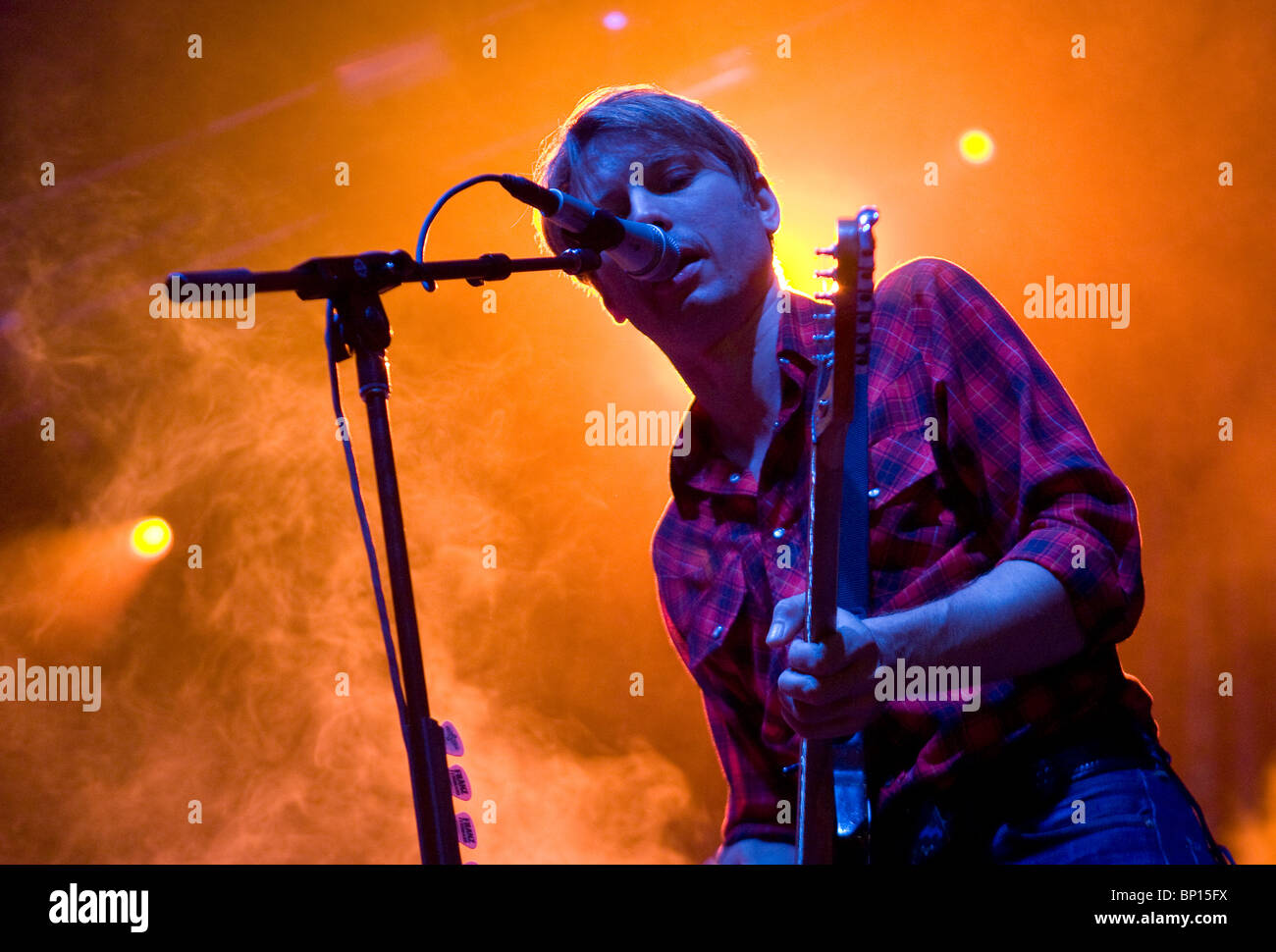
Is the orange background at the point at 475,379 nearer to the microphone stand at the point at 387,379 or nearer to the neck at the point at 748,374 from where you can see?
the neck at the point at 748,374

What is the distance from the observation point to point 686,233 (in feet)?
6.70

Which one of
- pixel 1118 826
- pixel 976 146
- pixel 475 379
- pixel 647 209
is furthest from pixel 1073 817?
pixel 976 146

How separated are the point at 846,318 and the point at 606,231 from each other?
1.37 ft

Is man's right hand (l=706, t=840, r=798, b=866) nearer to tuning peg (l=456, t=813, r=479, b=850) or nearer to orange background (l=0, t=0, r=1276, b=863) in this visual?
tuning peg (l=456, t=813, r=479, b=850)

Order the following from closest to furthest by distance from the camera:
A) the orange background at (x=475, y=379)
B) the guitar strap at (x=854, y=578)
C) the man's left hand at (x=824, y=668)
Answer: the man's left hand at (x=824, y=668)
the guitar strap at (x=854, y=578)
the orange background at (x=475, y=379)

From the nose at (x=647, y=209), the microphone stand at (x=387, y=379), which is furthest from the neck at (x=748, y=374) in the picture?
the microphone stand at (x=387, y=379)

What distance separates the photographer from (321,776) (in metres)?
4.56

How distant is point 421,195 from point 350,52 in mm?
737

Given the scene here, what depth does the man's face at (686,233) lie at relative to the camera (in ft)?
6.74

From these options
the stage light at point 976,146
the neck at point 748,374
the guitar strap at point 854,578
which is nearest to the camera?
the guitar strap at point 854,578

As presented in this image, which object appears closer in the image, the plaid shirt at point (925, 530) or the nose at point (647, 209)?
the plaid shirt at point (925, 530)

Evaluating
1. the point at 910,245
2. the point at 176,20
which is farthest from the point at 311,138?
the point at 910,245

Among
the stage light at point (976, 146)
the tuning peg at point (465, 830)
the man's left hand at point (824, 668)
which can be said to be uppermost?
the stage light at point (976, 146)

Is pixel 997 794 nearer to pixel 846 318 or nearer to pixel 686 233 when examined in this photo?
pixel 846 318
